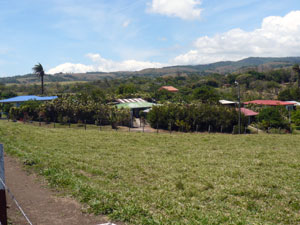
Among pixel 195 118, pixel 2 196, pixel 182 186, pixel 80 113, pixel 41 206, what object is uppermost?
pixel 80 113

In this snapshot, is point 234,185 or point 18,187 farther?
point 234,185

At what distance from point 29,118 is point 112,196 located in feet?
148

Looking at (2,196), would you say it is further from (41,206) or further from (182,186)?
(182,186)

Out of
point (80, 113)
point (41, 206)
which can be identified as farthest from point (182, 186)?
point (80, 113)

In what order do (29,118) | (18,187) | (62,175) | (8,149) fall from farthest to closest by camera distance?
(29,118)
(8,149)
(62,175)
(18,187)

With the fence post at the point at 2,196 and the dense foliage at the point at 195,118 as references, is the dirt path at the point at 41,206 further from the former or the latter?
the dense foliage at the point at 195,118

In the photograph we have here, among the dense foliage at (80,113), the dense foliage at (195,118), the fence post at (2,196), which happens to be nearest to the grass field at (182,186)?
the fence post at (2,196)

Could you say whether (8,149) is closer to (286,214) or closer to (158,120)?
(286,214)

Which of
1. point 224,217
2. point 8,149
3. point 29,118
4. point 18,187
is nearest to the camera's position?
point 224,217

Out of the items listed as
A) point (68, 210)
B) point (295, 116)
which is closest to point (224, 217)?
point (68, 210)

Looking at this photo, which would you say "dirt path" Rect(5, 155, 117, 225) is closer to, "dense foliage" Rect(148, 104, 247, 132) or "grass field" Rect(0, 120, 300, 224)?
"grass field" Rect(0, 120, 300, 224)

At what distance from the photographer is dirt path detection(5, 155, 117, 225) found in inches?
255

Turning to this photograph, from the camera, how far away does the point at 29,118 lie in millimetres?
48406

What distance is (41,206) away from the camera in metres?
7.34
